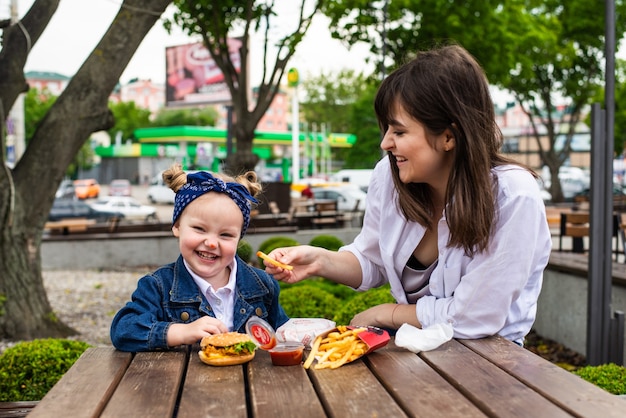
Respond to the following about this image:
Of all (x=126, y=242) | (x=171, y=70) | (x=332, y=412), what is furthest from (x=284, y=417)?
(x=171, y=70)

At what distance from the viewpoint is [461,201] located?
2.76m

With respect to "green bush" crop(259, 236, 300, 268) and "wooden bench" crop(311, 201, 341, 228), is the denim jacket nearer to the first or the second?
"green bush" crop(259, 236, 300, 268)

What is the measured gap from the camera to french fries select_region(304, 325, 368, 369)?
2.38m

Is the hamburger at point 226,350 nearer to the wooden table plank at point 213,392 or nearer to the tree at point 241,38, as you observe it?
the wooden table plank at point 213,392

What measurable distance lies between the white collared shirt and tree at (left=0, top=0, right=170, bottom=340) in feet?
16.9

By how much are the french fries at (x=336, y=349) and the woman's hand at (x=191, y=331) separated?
0.33m

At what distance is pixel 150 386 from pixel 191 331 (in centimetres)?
41

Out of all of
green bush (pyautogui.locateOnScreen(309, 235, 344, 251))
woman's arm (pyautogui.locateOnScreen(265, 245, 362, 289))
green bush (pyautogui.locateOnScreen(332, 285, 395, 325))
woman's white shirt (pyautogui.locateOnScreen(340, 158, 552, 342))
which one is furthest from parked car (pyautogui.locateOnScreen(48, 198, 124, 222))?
woman's white shirt (pyautogui.locateOnScreen(340, 158, 552, 342))

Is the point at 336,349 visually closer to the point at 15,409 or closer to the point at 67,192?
the point at 15,409

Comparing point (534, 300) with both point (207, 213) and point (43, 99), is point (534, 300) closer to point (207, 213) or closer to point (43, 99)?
point (207, 213)

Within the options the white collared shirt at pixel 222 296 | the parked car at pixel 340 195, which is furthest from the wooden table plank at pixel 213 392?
the parked car at pixel 340 195

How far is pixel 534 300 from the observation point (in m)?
2.95

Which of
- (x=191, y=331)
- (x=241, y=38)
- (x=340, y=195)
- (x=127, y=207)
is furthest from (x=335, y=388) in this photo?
(x=340, y=195)

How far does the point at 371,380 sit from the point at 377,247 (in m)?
1.20
